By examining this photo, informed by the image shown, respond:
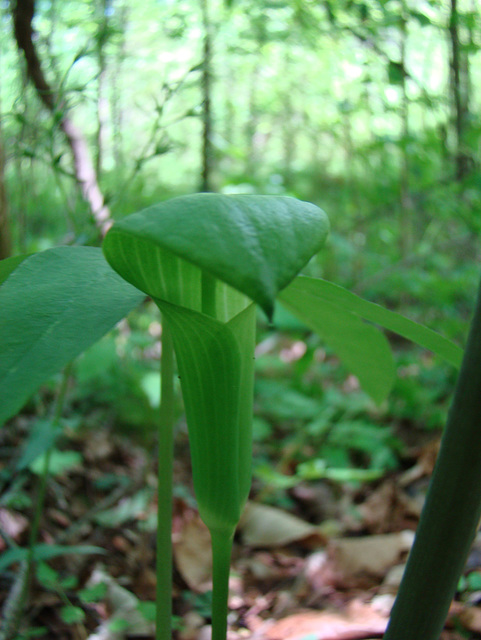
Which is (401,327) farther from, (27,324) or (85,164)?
(85,164)

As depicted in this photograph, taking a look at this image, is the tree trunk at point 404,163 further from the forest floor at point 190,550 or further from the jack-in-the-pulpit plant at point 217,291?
the jack-in-the-pulpit plant at point 217,291

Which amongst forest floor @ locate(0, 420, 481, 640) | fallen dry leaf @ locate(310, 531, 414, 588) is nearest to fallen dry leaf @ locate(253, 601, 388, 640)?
forest floor @ locate(0, 420, 481, 640)

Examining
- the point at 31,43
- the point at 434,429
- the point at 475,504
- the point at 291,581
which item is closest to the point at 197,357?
the point at 475,504

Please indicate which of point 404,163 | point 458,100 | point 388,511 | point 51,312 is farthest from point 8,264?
point 404,163

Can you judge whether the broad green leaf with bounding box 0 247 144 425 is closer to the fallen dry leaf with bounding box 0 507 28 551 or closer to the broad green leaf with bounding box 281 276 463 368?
the broad green leaf with bounding box 281 276 463 368

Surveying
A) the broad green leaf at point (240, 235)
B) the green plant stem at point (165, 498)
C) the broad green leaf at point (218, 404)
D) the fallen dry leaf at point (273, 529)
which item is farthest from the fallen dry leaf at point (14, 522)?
the broad green leaf at point (240, 235)

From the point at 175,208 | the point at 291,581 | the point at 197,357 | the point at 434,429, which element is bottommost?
the point at 434,429

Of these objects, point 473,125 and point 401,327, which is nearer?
point 401,327
